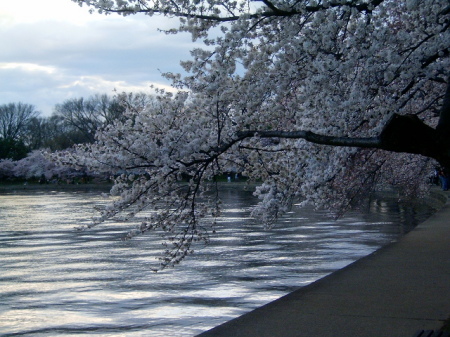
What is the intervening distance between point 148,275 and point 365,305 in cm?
538

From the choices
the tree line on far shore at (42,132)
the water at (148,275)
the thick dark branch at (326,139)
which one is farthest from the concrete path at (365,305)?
the tree line on far shore at (42,132)

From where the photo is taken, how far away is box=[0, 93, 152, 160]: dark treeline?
355 feet

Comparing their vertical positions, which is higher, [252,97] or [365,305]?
[252,97]

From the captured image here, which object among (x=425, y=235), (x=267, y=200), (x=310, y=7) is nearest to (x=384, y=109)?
(x=310, y=7)

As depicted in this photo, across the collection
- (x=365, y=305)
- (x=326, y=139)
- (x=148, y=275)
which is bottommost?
(x=148, y=275)

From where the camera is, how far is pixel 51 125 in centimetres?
12719

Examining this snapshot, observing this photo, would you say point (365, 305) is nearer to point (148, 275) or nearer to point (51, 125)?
point (148, 275)

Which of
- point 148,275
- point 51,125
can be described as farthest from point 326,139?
point 51,125

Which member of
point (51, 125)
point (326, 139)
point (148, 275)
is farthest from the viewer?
point (51, 125)

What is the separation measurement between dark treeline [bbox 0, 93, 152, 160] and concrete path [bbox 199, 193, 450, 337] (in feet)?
277

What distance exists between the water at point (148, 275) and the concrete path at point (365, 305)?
41.0 inches

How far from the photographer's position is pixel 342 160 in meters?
11.3

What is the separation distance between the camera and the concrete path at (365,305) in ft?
23.1

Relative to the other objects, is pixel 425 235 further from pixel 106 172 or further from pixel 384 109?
pixel 106 172
